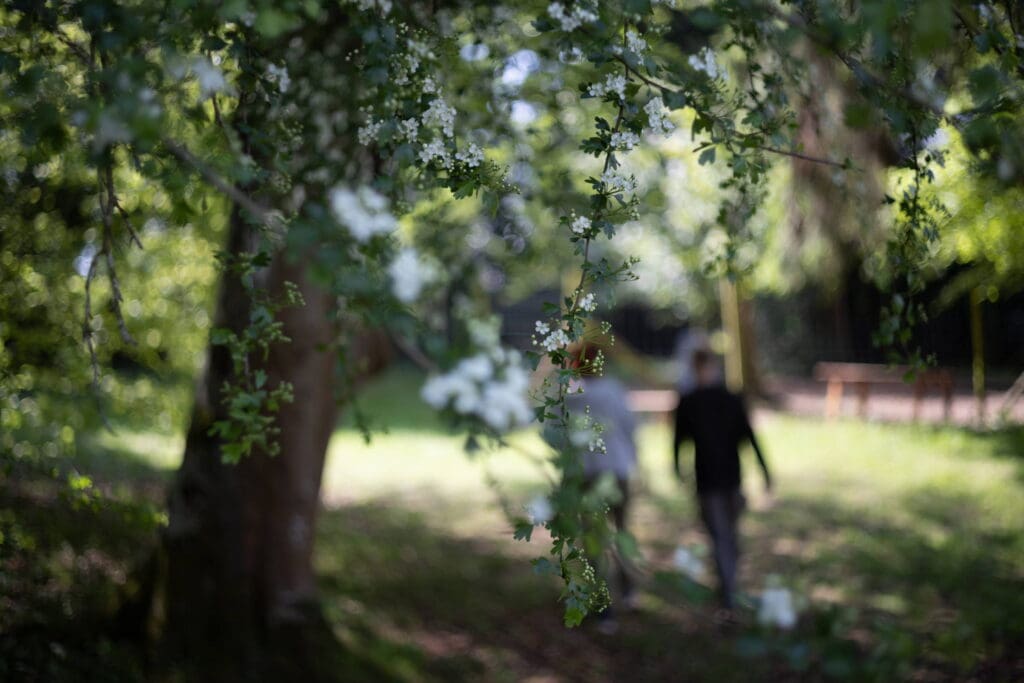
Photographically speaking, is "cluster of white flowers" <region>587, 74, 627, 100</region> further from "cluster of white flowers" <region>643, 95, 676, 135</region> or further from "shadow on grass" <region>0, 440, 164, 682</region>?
"shadow on grass" <region>0, 440, 164, 682</region>

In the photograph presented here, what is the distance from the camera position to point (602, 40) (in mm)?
1952

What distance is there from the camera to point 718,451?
5.43 meters

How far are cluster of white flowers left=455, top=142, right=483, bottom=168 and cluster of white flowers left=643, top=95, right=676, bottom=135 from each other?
41 cm

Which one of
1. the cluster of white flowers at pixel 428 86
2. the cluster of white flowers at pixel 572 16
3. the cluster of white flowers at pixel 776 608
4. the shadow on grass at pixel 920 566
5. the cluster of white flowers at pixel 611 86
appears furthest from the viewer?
the shadow on grass at pixel 920 566

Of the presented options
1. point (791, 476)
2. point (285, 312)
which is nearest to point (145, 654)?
point (285, 312)

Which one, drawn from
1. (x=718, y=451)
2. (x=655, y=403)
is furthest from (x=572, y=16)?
(x=655, y=403)

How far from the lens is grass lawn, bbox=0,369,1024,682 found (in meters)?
4.07

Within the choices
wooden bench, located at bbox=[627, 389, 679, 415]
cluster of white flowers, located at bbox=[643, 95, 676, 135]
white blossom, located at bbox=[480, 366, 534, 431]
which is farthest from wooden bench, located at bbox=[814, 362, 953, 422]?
white blossom, located at bbox=[480, 366, 534, 431]

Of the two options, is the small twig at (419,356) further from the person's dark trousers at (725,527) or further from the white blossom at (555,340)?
the person's dark trousers at (725,527)

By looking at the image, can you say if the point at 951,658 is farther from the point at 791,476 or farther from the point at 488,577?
the point at 791,476

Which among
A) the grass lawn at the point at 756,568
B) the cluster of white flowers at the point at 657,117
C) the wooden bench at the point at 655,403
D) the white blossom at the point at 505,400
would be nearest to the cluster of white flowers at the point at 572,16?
the cluster of white flowers at the point at 657,117

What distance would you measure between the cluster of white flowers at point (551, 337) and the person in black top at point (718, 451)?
3.79m

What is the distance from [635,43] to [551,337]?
0.75 m

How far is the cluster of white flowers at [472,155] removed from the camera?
196 centimetres
